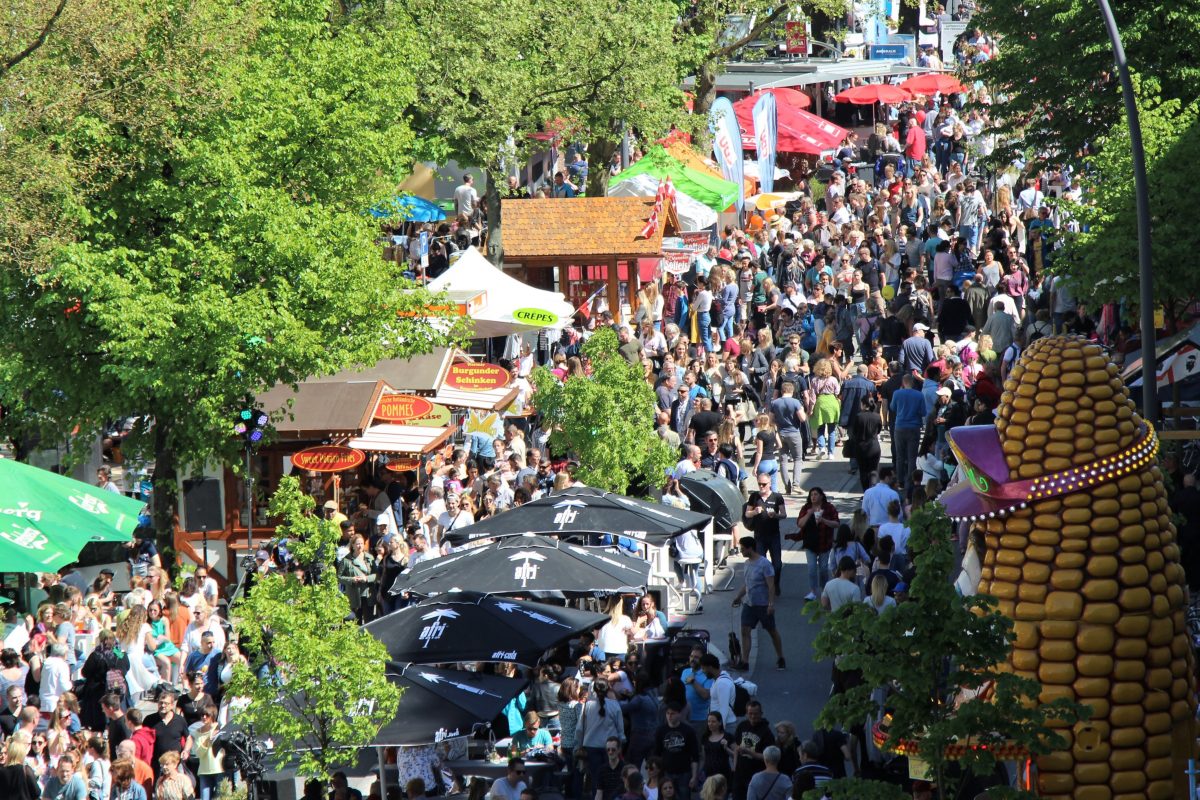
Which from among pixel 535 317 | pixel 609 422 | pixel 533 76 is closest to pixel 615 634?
pixel 609 422

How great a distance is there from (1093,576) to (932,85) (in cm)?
5033

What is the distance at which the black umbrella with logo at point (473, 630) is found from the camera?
1638cm

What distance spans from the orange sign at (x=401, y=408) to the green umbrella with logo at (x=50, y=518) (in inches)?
202

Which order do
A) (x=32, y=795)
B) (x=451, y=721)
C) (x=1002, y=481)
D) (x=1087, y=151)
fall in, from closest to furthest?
1. (x=1002, y=481)
2. (x=451, y=721)
3. (x=32, y=795)
4. (x=1087, y=151)

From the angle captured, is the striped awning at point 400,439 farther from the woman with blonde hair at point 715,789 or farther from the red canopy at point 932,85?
the red canopy at point 932,85

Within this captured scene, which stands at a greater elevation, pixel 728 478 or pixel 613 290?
pixel 613 290

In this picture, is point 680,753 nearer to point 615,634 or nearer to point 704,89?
point 615,634

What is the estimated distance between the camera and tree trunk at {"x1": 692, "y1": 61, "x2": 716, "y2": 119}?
45.0 m

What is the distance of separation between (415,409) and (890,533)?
9.48 metres

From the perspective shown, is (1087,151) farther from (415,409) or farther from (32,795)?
(32,795)

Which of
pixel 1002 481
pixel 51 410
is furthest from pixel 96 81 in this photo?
pixel 1002 481

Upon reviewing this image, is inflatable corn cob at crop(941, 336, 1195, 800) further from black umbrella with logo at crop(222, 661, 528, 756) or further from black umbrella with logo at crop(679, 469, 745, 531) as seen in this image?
black umbrella with logo at crop(679, 469, 745, 531)

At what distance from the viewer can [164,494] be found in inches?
1011

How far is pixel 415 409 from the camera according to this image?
26.8 m
